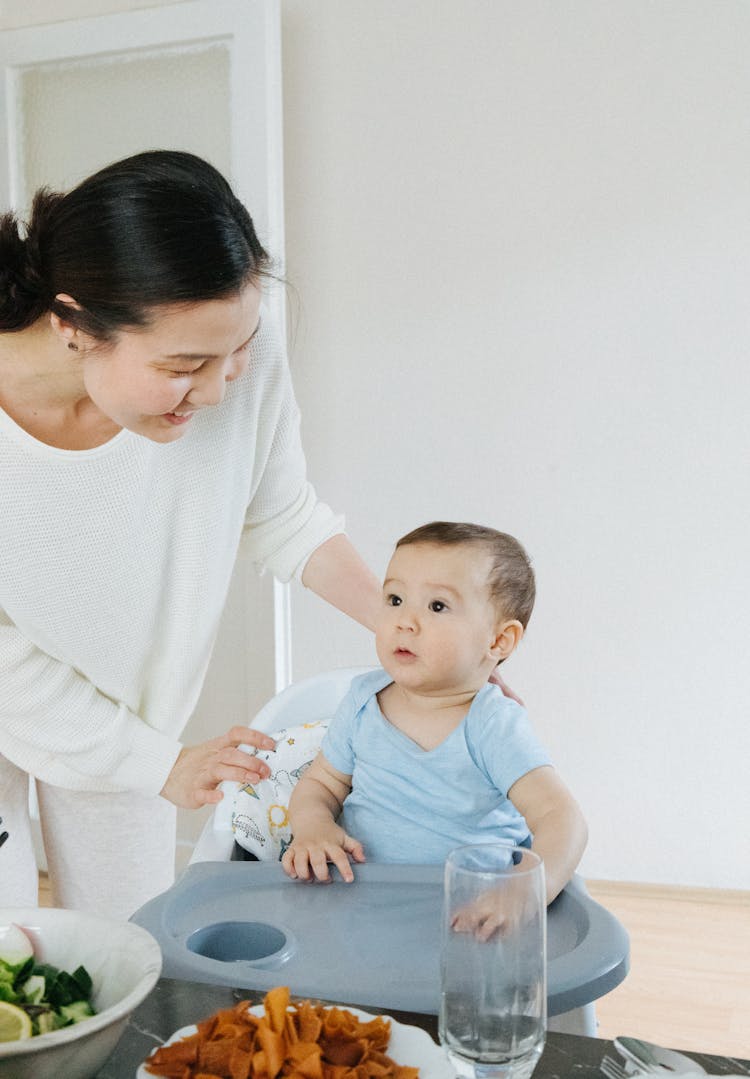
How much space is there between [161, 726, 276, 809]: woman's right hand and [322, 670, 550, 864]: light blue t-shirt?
150mm

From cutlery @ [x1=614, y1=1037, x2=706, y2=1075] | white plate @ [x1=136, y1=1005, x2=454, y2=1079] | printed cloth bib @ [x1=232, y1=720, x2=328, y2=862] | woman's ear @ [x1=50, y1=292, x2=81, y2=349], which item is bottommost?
printed cloth bib @ [x1=232, y1=720, x2=328, y2=862]

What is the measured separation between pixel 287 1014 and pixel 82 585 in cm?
87

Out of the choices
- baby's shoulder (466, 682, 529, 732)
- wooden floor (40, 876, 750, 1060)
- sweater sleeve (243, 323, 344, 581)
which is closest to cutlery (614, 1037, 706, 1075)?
baby's shoulder (466, 682, 529, 732)

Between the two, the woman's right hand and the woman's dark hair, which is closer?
the woman's dark hair

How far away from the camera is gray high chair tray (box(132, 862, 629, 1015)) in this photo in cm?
98

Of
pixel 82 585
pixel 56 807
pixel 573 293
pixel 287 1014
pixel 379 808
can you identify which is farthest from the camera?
pixel 573 293

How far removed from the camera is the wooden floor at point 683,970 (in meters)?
2.29

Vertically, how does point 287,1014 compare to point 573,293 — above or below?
below

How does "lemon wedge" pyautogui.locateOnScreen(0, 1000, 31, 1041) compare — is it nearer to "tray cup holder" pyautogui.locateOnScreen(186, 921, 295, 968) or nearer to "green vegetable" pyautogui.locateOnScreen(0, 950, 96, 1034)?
"green vegetable" pyautogui.locateOnScreen(0, 950, 96, 1034)

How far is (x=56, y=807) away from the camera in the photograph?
66.7 inches

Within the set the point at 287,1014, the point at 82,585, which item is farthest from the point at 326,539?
the point at 287,1014

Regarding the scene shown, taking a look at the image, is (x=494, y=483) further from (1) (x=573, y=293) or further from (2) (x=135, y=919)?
(2) (x=135, y=919)

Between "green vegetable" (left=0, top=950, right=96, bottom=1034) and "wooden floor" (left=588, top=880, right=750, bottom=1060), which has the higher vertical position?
"green vegetable" (left=0, top=950, right=96, bottom=1034)

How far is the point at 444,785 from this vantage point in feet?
4.48
